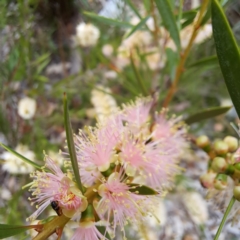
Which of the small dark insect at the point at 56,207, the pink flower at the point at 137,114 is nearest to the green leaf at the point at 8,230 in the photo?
the small dark insect at the point at 56,207

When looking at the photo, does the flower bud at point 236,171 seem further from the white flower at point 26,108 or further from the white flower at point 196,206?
the white flower at point 26,108

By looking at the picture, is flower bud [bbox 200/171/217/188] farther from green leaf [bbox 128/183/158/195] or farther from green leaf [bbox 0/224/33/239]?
green leaf [bbox 0/224/33/239]

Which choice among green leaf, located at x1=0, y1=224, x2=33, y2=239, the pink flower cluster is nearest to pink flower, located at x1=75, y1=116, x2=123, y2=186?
the pink flower cluster

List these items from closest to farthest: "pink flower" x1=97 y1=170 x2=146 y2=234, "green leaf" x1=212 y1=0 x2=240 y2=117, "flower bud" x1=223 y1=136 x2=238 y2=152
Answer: "green leaf" x1=212 y1=0 x2=240 y2=117
"pink flower" x1=97 y1=170 x2=146 y2=234
"flower bud" x1=223 y1=136 x2=238 y2=152

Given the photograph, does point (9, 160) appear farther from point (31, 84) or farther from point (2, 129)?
point (31, 84)

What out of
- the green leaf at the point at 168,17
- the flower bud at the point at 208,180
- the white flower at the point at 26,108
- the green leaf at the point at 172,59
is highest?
the green leaf at the point at 168,17

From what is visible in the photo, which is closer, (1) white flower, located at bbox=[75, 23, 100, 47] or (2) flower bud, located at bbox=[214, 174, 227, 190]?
(2) flower bud, located at bbox=[214, 174, 227, 190]
